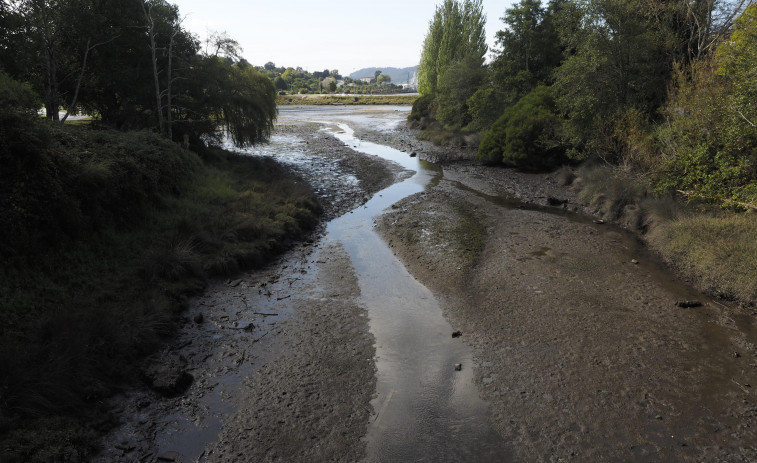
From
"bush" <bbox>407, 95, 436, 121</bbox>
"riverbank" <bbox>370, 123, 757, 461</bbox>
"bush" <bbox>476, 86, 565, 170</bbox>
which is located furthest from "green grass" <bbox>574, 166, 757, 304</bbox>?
"bush" <bbox>407, 95, 436, 121</bbox>

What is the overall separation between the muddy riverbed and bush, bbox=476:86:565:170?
1337cm

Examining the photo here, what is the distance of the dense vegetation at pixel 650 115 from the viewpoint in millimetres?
14469

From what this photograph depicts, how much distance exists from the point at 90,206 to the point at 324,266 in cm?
774

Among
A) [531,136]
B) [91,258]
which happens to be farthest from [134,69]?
[531,136]

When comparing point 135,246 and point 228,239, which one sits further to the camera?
point 228,239

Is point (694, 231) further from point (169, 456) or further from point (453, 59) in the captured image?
point (453, 59)

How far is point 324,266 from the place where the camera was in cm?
1565

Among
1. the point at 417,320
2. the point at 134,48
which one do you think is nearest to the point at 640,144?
the point at 417,320

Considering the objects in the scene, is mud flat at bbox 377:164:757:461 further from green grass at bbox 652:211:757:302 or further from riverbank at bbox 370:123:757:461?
green grass at bbox 652:211:757:302

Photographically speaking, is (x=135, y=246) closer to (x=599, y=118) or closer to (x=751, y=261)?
(x=751, y=261)

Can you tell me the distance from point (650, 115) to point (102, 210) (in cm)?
2654

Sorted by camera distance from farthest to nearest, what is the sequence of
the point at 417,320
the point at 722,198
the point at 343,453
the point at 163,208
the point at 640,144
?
1. the point at 640,144
2. the point at 163,208
3. the point at 722,198
4. the point at 417,320
5. the point at 343,453

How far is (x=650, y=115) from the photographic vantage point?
23.1 meters

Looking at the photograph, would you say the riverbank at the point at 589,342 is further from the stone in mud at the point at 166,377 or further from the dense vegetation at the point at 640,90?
the stone in mud at the point at 166,377
